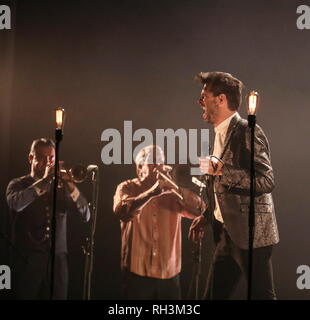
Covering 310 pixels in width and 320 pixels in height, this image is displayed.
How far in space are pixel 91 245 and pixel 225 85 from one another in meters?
2.02

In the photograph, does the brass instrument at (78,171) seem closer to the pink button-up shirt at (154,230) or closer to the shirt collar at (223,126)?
the pink button-up shirt at (154,230)

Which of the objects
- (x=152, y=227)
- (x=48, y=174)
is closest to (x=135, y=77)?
(x=48, y=174)

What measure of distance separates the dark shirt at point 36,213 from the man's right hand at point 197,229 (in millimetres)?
1010

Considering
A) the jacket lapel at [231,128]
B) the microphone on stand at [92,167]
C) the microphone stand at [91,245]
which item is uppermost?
the jacket lapel at [231,128]

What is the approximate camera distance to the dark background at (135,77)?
6.33m

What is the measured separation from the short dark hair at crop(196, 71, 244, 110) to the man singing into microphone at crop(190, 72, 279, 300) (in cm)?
3

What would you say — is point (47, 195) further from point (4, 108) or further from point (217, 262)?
point (217, 262)

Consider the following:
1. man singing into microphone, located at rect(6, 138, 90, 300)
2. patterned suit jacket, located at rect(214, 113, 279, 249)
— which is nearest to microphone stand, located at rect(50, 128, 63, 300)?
man singing into microphone, located at rect(6, 138, 90, 300)

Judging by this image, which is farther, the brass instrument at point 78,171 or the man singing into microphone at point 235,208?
the brass instrument at point 78,171

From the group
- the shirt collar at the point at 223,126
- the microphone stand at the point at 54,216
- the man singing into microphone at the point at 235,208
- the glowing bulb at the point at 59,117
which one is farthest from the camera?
the shirt collar at the point at 223,126

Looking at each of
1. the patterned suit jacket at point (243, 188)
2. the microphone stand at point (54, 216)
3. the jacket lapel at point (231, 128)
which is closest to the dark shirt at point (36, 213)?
the microphone stand at point (54, 216)

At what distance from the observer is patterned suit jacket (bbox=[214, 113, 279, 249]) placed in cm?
621

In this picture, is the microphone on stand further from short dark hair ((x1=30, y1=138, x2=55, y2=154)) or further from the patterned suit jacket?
the patterned suit jacket
